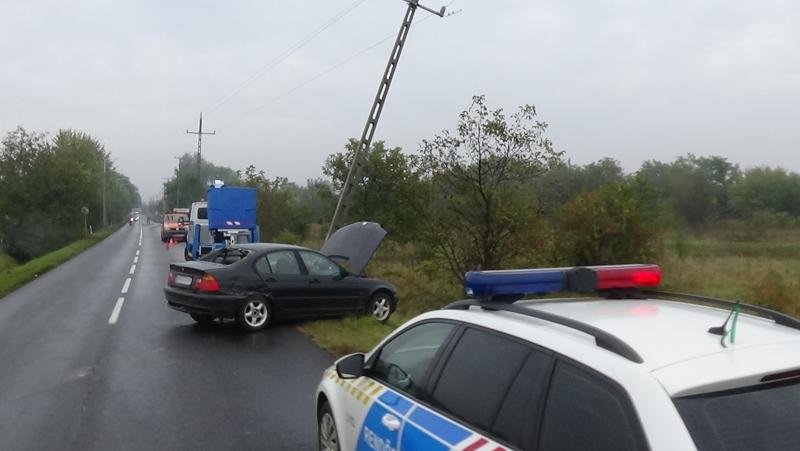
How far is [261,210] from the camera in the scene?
3309 cm

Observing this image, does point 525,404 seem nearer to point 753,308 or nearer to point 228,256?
point 753,308

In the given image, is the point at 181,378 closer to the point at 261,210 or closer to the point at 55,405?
the point at 55,405

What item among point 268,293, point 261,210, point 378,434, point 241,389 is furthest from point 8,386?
point 261,210

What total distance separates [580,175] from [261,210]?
20.3 m

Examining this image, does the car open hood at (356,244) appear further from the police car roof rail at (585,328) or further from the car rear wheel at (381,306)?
the police car roof rail at (585,328)

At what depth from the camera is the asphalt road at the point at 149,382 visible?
21.0 ft

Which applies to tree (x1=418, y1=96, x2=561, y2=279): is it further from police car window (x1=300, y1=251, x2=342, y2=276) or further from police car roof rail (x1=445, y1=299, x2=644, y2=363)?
police car roof rail (x1=445, y1=299, x2=644, y2=363)

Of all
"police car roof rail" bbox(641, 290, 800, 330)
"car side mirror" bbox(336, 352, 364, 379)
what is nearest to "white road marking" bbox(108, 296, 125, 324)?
"car side mirror" bbox(336, 352, 364, 379)

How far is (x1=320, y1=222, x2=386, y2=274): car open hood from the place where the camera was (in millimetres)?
14391

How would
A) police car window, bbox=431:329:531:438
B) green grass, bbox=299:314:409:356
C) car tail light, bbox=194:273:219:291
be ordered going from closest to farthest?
1. police car window, bbox=431:329:531:438
2. green grass, bbox=299:314:409:356
3. car tail light, bbox=194:273:219:291

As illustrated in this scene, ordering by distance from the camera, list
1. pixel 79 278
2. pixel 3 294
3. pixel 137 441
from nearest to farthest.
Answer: pixel 137 441 → pixel 3 294 → pixel 79 278

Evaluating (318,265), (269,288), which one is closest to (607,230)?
(318,265)

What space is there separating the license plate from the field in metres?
1.92

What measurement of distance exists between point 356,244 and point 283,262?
2.75m
